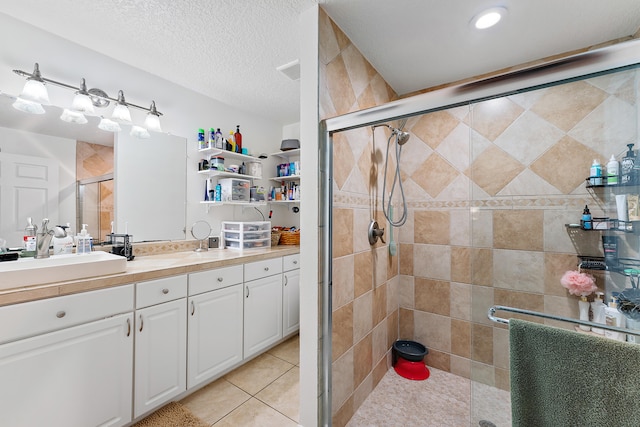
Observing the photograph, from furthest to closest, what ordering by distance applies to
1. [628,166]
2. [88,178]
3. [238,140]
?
[238,140]
[88,178]
[628,166]

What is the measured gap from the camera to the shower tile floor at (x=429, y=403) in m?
1.25

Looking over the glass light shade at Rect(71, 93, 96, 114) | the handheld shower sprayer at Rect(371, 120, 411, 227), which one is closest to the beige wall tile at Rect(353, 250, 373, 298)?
the handheld shower sprayer at Rect(371, 120, 411, 227)

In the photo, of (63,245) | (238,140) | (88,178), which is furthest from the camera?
(238,140)

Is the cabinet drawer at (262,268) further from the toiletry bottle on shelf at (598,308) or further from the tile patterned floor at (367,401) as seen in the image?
the toiletry bottle on shelf at (598,308)

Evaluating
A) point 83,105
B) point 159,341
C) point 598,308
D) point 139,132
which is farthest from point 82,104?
point 598,308

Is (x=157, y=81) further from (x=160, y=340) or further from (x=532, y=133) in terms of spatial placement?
(x=532, y=133)

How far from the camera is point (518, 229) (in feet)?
4.44

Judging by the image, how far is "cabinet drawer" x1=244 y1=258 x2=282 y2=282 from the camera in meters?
2.02

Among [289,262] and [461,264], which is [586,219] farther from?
[289,262]

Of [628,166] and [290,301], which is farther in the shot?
[290,301]

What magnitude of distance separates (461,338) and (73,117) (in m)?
3.22

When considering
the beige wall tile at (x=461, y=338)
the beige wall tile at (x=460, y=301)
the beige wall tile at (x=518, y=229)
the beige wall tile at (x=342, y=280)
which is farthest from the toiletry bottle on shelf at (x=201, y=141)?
the beige wall tile at (x=461, y=338)

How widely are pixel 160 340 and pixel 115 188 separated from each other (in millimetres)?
1203

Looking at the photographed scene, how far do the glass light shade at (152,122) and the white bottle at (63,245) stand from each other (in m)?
0.96
